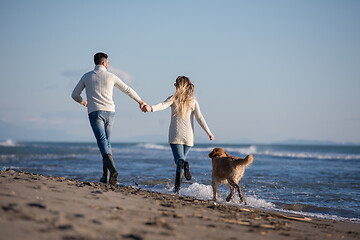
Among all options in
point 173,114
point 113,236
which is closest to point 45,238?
point 113,236

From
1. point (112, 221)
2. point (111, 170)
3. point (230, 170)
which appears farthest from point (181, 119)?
point (112, 221)

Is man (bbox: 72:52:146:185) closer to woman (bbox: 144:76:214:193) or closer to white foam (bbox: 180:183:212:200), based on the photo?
woman (bbox: 144:76:214:193)

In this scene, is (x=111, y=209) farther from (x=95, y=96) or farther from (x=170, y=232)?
(x=95, y=96)

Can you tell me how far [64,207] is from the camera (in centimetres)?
313

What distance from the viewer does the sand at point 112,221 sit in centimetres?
247

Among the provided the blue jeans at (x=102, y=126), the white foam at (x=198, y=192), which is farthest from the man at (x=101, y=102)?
the white foam at (x=198, y=192)

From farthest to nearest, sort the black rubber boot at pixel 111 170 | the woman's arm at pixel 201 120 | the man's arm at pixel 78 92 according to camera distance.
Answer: the woman's arm at pixel 201 120
the man's arm at pixel 78 92
the black rubber boot at pixel 111 170

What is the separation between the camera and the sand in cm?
247

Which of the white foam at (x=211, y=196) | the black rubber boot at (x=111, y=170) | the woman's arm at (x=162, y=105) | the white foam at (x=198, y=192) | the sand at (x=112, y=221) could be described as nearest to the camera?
the sand at (x=112, y=221)

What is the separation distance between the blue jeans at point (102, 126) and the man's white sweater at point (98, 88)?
0.08 meters

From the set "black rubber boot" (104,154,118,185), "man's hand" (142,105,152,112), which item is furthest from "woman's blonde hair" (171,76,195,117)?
"black rubber boot" (104,154,118,185)

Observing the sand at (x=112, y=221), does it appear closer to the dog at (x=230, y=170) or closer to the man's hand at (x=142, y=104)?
the dog at (x=230, y=170)

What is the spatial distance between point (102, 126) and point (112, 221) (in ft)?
10.1

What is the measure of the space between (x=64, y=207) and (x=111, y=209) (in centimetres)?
44
